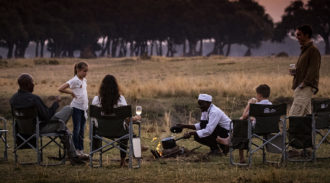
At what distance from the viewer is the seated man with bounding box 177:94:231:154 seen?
10.3 metres

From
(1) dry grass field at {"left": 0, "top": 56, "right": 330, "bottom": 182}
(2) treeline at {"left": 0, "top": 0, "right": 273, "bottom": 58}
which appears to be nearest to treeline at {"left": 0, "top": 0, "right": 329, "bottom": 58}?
(2) treeline at {"left": 0, "top": 0, "right": 273, "bottom": 58}

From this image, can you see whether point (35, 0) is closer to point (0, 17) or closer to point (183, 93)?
point (0, 17)

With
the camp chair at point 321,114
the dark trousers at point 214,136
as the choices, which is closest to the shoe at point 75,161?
the dark trousers at point 214,136

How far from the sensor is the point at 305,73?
10250 mm

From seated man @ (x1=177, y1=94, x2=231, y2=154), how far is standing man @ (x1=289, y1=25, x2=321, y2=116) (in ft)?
3.78

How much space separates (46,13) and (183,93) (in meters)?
55.0

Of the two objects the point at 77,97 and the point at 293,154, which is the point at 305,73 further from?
the point at 77,97

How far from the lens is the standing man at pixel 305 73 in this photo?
10.1m

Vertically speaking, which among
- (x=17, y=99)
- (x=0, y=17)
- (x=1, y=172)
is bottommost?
(x=1, y=172)

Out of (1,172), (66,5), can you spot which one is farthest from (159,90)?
(66,5)

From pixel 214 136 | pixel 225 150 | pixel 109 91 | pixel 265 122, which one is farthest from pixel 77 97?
pixel 265 122

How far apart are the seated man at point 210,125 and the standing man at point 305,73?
3.78 feet

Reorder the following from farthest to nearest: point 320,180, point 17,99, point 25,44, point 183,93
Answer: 1. point 25,44
2. point 183,93
3. point 17,99
4. point 320,180

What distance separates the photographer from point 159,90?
2411 centimetres
